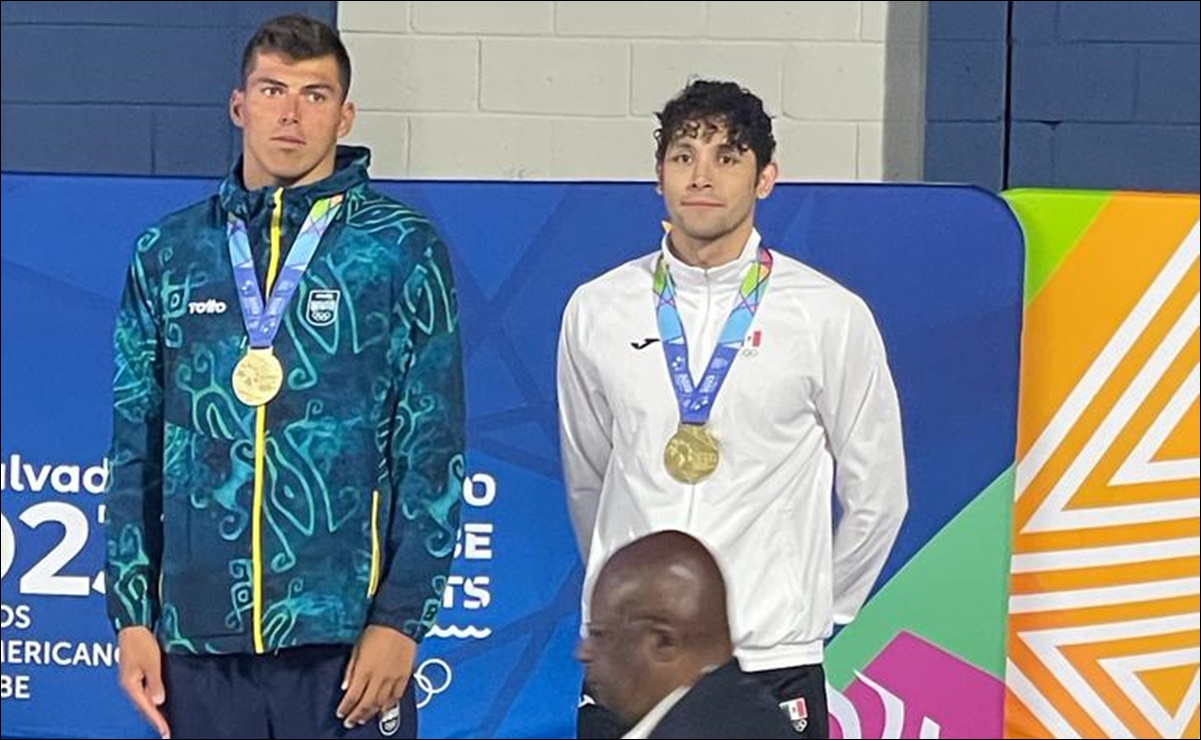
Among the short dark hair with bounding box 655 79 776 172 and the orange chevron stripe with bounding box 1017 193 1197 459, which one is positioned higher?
the short dark hair with bounding box 655 79 776 172

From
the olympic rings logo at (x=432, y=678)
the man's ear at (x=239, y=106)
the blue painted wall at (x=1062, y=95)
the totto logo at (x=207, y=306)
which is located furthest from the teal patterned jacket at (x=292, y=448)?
the blue painted wall at (x=1062, y=95)

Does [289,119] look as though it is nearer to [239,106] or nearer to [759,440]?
[239,106]

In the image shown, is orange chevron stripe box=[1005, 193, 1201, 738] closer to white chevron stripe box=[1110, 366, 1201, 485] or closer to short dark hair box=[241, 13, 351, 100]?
white chevron stripe box=[1110, 366, 1201, 485]

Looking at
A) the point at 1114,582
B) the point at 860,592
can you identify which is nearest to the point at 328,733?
the point at 860,592

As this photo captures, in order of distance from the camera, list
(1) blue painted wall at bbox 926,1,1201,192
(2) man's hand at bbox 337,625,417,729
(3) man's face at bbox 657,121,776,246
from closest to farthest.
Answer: (2) man's hand at bbox 337,625,417,729, (3) man's face at bbox 657,121,776,246, (1) blue painted wall at bbox 926,1,1201,192

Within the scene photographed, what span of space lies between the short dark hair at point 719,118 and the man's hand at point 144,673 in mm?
1305

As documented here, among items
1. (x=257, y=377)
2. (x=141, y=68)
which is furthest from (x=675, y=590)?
(x=141, y=68)

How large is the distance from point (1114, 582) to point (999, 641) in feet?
1.06

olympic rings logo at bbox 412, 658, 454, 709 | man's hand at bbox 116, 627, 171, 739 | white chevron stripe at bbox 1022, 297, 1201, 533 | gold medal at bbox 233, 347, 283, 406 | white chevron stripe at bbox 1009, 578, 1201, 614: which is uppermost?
gold medal at bbox 233, 347, 283, 406

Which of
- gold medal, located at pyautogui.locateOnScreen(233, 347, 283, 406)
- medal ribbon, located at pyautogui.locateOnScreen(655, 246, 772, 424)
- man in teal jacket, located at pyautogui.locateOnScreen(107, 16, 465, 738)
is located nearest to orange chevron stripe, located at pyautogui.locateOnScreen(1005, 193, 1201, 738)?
medal ribbon, located at pyautogui.locateOnScreen(655, 246, 772, 424)

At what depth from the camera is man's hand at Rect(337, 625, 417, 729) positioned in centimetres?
358

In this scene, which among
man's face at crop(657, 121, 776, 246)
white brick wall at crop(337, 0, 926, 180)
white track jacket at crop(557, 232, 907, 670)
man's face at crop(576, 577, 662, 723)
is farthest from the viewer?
white brick wall at crop(337, 0, 926, 180)

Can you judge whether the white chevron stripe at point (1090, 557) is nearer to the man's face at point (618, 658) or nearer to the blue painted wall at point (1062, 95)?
the blue painted wall at point (1062, 95)

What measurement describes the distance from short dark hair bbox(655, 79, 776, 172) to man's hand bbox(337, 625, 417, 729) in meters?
1.04
